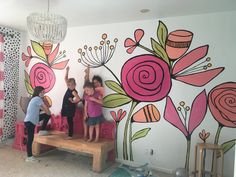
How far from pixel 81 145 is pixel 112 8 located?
6.64 ft

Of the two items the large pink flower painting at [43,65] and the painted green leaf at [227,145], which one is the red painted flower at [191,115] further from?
the large pink flower painting at [43,65]

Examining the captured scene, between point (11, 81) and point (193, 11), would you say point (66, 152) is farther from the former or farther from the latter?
point (193, 11)

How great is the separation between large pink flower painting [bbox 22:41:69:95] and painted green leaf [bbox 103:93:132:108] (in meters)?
1.11

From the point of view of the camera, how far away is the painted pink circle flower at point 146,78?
10.6 ft

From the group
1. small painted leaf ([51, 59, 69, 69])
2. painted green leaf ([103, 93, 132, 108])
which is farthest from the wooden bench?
small painted leaf ([51, 59, 69, 69])

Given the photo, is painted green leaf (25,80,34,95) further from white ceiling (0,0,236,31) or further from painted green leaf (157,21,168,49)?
painted green leaf (157,21,168,49)

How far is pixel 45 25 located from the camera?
211 centimetres

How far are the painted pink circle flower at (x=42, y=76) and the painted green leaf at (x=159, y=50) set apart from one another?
2.04 m

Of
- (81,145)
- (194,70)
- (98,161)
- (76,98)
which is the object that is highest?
(194,70)

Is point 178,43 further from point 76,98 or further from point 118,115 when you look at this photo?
point 76,98

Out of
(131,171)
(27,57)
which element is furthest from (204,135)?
(27,57)

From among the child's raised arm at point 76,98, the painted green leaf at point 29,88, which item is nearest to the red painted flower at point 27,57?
the painted green leaf at point 29,88

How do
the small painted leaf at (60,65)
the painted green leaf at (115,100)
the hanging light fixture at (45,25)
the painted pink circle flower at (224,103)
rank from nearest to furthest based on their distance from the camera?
the hanging light fixture at (45,25) → the painted pink circle flower at (224,103) → the painted green leaf at (115,100) → the small painted leaf at (60,65)

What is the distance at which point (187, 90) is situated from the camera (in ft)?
10.2
